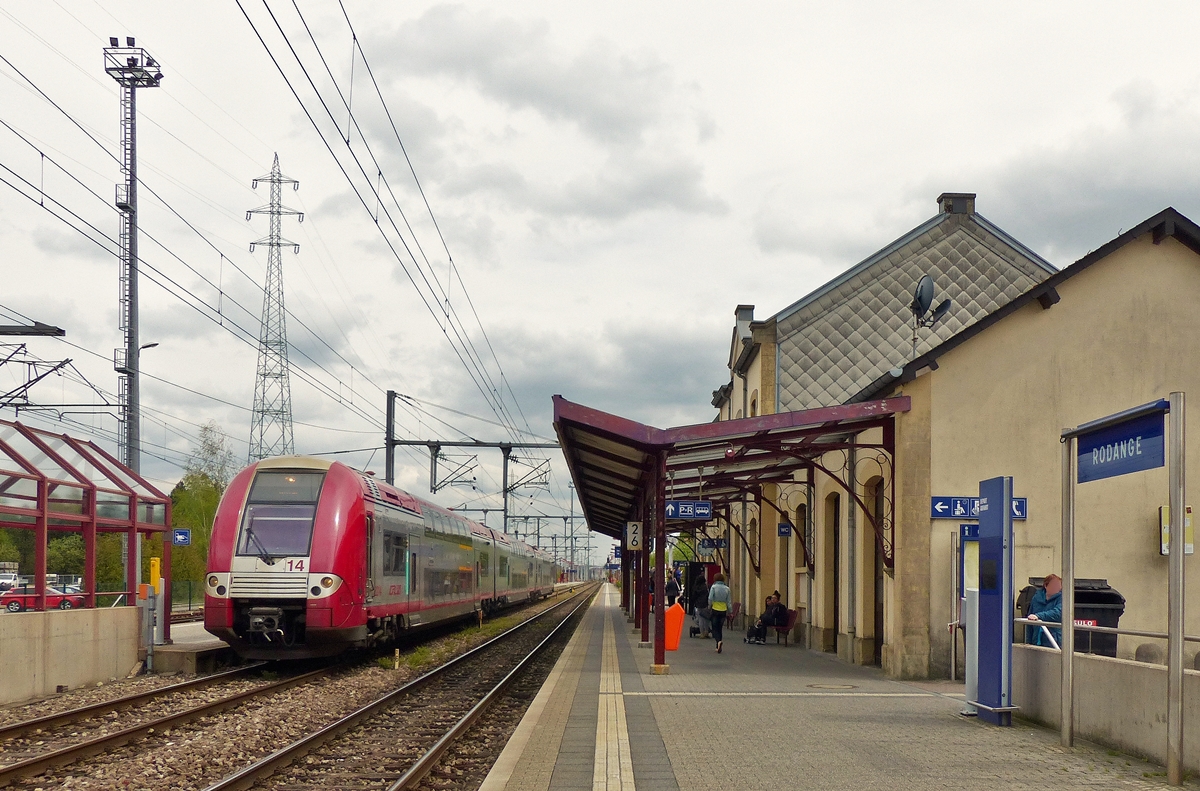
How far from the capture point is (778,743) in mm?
9695

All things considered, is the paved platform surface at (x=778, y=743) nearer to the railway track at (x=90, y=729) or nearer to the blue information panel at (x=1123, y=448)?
the blue information panel at (x=1123, y=448)

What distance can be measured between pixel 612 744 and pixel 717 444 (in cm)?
821

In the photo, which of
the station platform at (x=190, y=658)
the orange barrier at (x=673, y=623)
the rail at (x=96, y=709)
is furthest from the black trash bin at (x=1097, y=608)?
the station platform at (x=190, y=658)

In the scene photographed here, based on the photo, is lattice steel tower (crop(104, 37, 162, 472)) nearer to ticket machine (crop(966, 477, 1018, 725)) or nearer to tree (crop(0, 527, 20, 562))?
ticket machine (crop(966, 477, 1018, 725))

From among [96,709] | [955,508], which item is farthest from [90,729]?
[955,508]

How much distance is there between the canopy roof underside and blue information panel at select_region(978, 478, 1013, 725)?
445 cm

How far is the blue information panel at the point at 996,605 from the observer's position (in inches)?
422

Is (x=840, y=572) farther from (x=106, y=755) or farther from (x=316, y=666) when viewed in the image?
(x=106, y=755)

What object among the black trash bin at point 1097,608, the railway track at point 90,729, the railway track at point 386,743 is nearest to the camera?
the railway track at point 386,743

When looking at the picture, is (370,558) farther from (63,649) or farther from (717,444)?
(717,444)

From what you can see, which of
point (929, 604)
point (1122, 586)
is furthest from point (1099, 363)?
point (929, 604)

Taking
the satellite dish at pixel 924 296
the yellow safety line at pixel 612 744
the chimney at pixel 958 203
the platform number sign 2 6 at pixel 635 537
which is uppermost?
the chimney at pixel 958 203

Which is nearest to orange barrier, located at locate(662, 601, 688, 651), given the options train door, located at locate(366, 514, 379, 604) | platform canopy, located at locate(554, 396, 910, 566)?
platform canopy, located at locate(554, 396, 910, 566)

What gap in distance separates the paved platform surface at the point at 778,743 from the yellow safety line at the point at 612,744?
1cm
